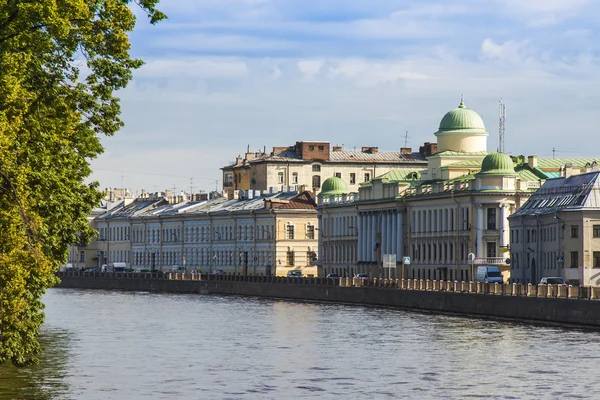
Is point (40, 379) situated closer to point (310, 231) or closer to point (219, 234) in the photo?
point (310, 231)

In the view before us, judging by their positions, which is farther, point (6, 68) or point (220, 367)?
point (220, 367)

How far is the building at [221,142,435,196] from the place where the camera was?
182 meters

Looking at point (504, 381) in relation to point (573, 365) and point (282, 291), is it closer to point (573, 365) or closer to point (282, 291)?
point (573, 365)

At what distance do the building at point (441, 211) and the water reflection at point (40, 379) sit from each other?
2219 inches

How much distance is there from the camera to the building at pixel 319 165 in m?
182

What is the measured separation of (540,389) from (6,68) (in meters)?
19.1

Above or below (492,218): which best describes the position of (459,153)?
above

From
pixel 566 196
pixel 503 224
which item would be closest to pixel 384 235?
pixel 503 224

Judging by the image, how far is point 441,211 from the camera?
12381 centimetres

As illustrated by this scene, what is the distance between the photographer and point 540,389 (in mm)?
45250

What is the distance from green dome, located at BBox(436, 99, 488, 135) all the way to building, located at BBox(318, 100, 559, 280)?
0.08 metres

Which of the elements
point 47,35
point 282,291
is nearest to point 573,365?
point 47,35

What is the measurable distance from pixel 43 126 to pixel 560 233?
61666 mm

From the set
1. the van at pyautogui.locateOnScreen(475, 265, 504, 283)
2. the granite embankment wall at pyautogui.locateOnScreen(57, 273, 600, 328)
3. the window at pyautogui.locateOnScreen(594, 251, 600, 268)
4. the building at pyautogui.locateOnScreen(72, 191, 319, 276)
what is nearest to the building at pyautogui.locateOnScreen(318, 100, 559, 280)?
the van at pyautogui.locateOnScreen(475, 265, 504, 283)
